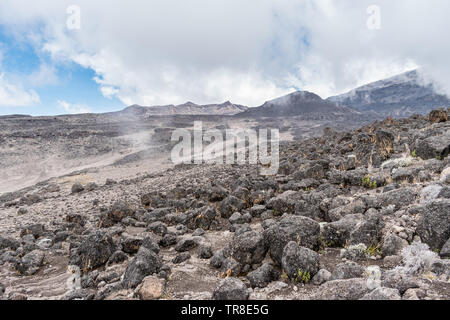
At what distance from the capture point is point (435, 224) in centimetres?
342

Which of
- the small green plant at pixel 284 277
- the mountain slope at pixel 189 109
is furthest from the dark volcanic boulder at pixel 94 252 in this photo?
the mountain slope at pixel 189 109

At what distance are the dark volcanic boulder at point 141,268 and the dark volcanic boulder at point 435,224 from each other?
3929 millimetres

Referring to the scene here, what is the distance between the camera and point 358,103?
495 ft

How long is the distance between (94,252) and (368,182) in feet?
20.9

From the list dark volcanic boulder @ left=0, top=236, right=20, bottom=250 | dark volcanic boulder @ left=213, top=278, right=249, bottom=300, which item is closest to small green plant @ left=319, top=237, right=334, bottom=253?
dark volcanic boulder @ left=213, top=278, right=249, bottom=300

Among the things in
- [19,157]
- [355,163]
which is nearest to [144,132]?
[19,157]

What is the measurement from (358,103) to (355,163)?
6462 inches

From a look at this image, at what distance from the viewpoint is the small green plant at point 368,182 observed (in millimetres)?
6176

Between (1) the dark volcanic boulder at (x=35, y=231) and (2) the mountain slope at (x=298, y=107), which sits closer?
(1) the dark volcanic boulder at (x=35, y=231)

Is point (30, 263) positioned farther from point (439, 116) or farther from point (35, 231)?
point (439, 116)

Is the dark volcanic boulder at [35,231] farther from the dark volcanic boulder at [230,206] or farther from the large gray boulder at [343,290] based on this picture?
the large gray boulder at [343,290]

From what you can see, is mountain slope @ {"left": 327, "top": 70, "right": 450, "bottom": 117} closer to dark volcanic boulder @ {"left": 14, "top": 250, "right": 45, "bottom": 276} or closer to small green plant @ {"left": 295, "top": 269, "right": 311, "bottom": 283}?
small green plant @ {"left": 295, "top": 269, "right": 311, "bottom": 283}

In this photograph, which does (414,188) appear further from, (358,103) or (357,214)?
(358,103)

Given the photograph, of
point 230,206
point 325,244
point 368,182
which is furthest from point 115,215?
point 368,182
